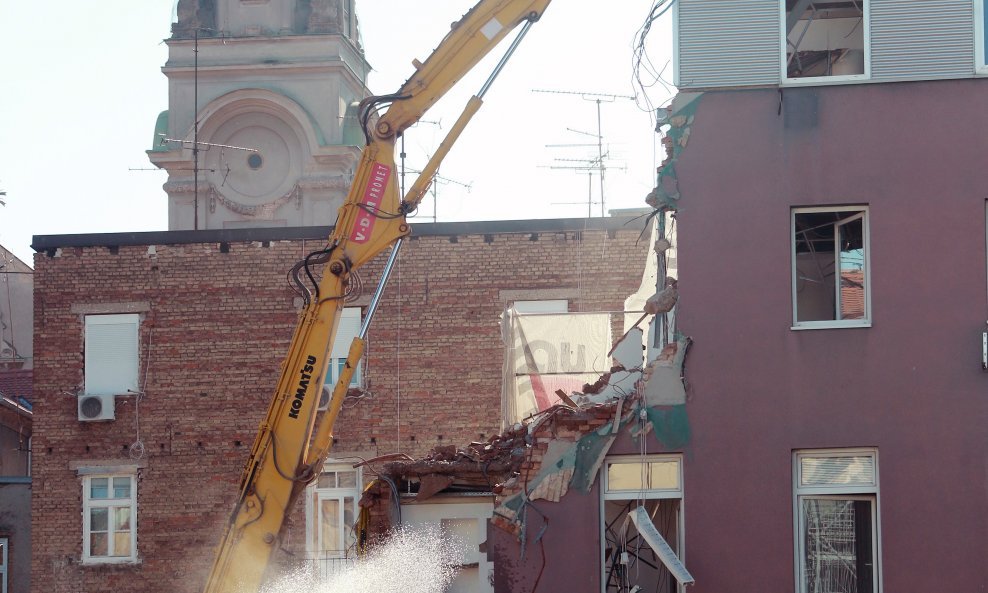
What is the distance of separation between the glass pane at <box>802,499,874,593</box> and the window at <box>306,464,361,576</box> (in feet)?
39.2

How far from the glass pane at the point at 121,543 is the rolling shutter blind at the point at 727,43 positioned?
14.9 metres

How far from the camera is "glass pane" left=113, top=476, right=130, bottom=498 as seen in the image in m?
25.5

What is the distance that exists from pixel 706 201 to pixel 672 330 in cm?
139

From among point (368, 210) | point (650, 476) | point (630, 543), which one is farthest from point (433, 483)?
point (650, 476)

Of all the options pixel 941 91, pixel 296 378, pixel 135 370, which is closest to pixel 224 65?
pixel 135 370

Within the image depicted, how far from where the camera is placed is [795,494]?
1417cm

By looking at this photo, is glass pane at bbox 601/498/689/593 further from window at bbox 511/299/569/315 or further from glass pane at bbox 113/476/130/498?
glass pane at bbox 113/476/130/498

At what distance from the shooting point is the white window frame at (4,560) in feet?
90.8

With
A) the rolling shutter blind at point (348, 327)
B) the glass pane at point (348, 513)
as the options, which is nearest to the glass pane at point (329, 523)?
the glass pane at point (348, 513)

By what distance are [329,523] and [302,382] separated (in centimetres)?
990

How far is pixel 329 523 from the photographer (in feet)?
82.1

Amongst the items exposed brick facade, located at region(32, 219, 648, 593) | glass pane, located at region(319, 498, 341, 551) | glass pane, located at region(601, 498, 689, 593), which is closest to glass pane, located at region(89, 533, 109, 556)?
exposed brick facade, located at region(32, 219, 648, 593)

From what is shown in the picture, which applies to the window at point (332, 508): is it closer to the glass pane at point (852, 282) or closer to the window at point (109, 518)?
the window at point (109, 518)

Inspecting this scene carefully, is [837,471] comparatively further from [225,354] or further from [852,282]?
[225,354]
